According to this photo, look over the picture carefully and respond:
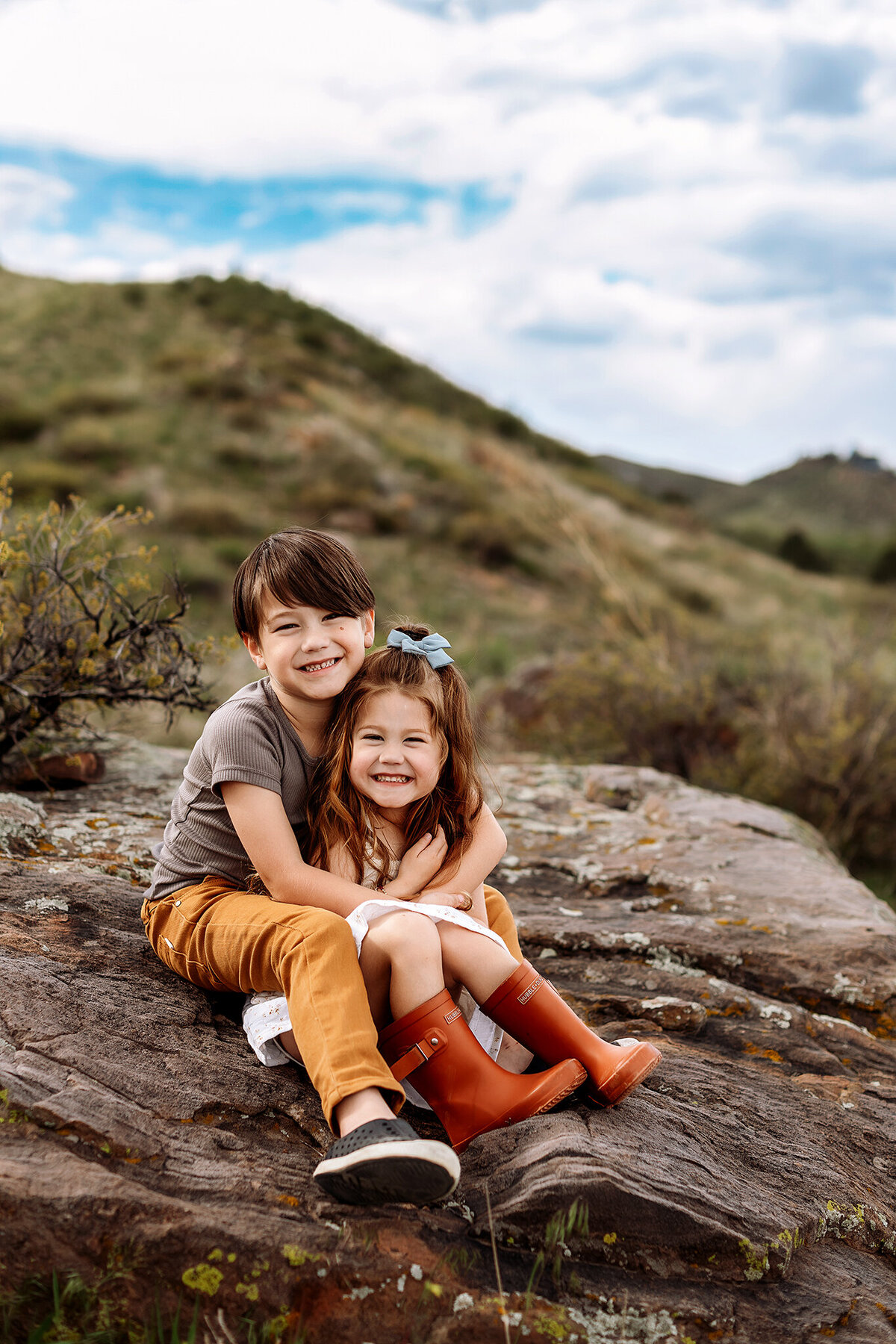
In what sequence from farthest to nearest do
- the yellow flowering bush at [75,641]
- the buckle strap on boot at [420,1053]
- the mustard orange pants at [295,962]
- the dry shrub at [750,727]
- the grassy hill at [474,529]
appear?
the grassy hill at [474,529] → the dry shrub at [750,727] → the yellow flowering bush at [75,641] → the buckle strap on boot at [420,1053] → the mustard orange pants at [295,962]

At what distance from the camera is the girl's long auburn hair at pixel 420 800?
2.70 metres

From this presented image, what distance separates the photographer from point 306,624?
8.84ft

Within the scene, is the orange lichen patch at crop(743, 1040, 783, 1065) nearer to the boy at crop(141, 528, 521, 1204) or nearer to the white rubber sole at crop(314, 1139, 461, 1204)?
the boy at crop(141, 528, 521, 1204)

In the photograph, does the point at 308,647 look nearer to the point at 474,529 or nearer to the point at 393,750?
the point at 393,750

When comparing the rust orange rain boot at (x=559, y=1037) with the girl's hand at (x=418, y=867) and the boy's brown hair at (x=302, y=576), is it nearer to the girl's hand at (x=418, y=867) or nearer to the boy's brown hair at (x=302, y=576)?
the girl's hand at (x=418, y=867)

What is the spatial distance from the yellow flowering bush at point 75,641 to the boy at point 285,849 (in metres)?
1.21

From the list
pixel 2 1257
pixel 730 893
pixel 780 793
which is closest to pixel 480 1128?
pixel 2 1257

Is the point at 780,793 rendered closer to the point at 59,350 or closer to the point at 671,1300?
the point at 671,1300

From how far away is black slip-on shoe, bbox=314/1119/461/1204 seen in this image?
1875 mm

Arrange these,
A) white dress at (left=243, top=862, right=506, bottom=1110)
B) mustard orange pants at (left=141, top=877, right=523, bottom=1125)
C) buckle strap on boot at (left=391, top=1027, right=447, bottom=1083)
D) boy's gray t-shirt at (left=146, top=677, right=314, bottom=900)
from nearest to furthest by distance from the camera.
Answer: mustard orange pants at (left=141, top=877, right=523, bottom=1125) < buckle strap on boot at (left=391, top=1027, right=447, bottom=1083) < white dress at (left=243, top=862, right=506, bottom=1110) < boy's gray t-shirt at (left=146, top=677, right=314, bottom=900)

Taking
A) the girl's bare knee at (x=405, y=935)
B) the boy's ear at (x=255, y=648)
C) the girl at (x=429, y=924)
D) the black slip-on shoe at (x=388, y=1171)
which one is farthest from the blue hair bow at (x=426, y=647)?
the black slip-on shoe at (x=388, y=1171)

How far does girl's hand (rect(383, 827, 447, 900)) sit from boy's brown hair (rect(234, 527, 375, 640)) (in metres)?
0.71

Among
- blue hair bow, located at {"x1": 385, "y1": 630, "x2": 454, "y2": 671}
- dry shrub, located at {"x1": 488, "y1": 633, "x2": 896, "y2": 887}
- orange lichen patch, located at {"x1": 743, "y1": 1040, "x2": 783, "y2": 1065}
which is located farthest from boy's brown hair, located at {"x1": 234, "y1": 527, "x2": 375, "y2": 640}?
dry shrub, located at {"x1": 488, "y1": 633, "x2": 896, "y2": 887}

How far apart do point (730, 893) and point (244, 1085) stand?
225 cm
